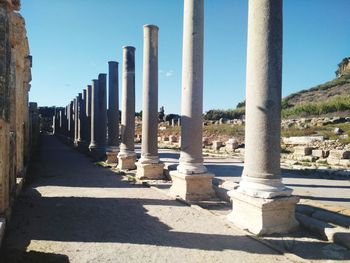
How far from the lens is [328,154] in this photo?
642 inches

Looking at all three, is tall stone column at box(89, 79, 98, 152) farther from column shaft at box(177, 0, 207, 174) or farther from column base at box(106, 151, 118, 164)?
column shaft at box(177, 0, 207, 174)

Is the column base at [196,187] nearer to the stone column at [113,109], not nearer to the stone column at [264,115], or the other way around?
the stone column at [264,115]

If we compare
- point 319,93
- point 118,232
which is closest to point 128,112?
point 118,232

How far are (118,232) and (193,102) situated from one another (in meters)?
4.24

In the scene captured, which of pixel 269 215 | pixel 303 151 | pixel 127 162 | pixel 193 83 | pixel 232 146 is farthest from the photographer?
pixel 232 146

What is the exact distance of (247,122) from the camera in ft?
21.9

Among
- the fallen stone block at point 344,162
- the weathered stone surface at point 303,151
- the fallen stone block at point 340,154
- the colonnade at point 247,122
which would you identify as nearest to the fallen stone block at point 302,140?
the weathered stone surface at point 303,151

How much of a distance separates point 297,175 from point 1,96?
9.78 m

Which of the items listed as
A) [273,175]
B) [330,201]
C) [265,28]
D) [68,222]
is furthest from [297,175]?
[68,222]

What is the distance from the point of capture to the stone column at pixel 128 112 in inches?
590

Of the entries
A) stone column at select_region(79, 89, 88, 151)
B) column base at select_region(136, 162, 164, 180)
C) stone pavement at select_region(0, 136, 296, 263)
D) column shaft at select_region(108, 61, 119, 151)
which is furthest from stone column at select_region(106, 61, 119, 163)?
stone pavement at select_region(0, 136, 296, 263)

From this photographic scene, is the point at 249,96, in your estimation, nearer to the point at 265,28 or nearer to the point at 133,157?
the point at 265,28

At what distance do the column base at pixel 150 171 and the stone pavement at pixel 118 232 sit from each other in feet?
7.59

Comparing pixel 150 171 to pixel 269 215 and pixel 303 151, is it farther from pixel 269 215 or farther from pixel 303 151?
pixel 303 151
